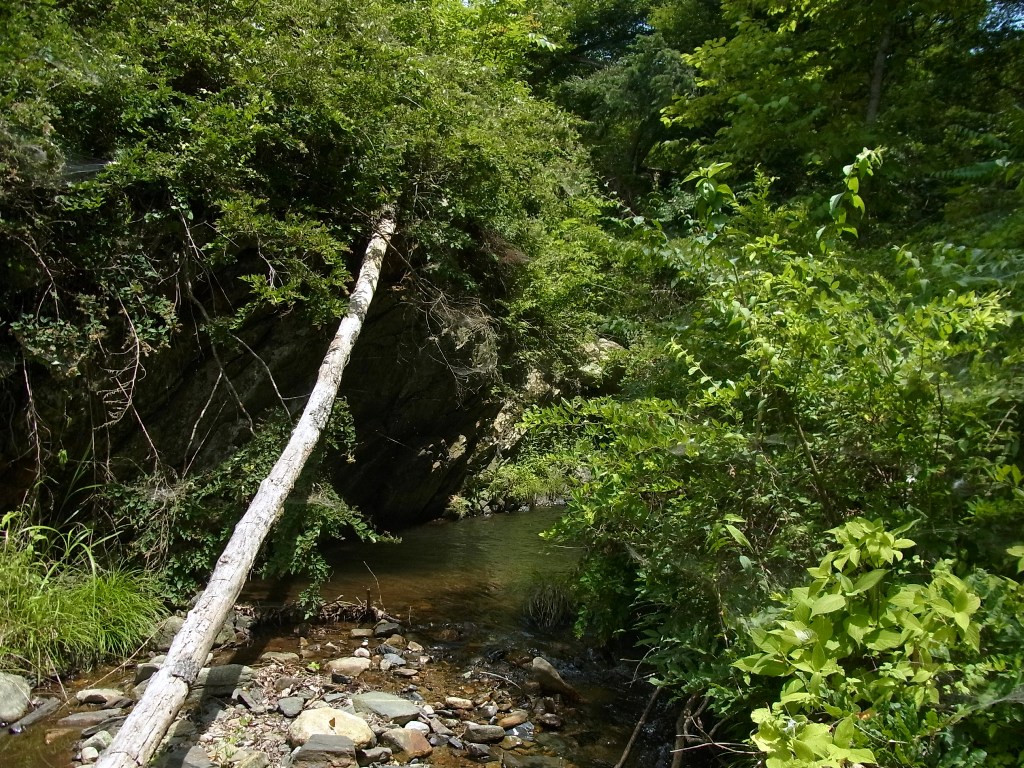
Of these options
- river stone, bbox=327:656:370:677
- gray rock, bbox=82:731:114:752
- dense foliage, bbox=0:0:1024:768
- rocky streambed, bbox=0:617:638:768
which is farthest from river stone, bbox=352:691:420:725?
gray rock, bbox=82:731:114:752

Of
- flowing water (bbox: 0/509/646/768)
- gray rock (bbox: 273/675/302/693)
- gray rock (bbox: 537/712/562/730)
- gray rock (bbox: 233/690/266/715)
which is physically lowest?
flowing water (bbox: 0/509/646/768)

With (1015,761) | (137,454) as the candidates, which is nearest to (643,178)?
(137,454)

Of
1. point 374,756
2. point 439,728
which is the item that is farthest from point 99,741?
point 439,728

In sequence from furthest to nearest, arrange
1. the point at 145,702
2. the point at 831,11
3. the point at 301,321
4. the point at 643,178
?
1. the point at 643,178
2. the point at 301,321
3. the point at 831,11
4. the point at 145,702

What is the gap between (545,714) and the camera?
4.69m

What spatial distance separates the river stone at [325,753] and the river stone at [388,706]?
0.47m

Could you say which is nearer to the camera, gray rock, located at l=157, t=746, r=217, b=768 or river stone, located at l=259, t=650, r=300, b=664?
gray rock, located at l=157, t=746, r=217, b=768

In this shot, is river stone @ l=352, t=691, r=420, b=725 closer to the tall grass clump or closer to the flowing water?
the flowing water

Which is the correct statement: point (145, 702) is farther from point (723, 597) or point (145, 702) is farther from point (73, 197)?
point (73, 197)

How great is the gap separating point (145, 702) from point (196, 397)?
3161 mm

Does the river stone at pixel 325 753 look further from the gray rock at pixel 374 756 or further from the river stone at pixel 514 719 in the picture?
the river stone at pixel 514 719

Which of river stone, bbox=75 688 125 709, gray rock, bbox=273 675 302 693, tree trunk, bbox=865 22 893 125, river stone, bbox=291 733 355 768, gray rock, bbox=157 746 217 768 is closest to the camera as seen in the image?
gray rock, bbox=157 746 217 768

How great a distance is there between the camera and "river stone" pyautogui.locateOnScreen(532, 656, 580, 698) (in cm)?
496

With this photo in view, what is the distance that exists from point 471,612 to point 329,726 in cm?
251
